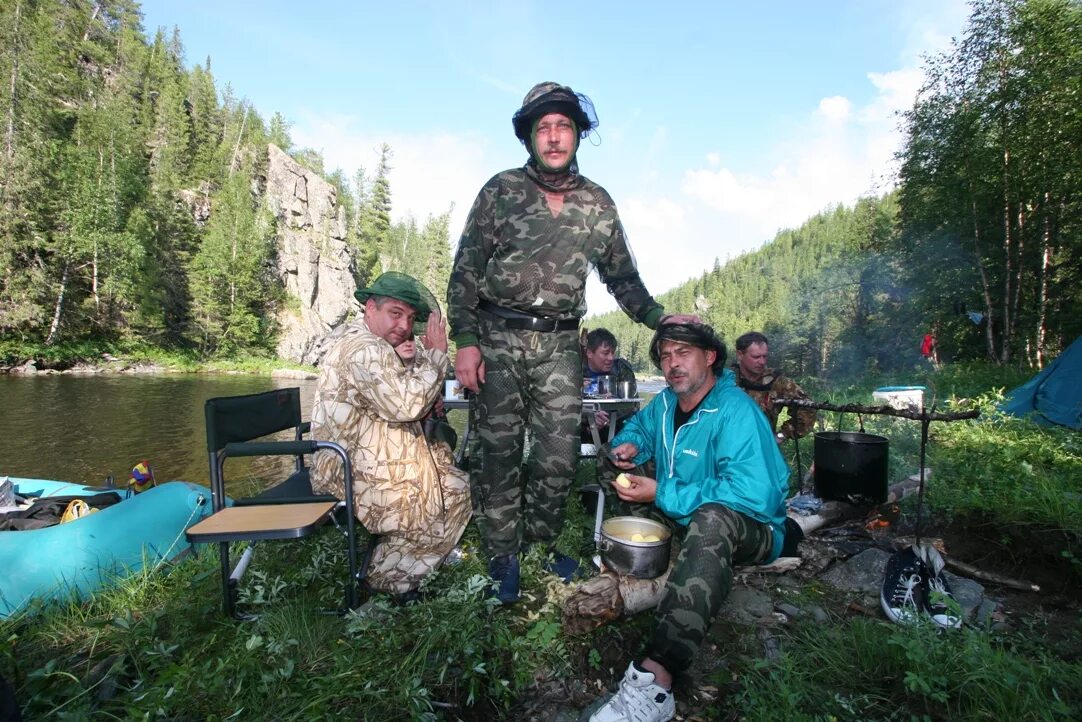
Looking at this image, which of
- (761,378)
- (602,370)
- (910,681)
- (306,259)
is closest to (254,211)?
(306,259)

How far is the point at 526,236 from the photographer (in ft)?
10.5

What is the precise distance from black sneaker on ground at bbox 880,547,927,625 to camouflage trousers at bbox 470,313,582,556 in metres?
1.90

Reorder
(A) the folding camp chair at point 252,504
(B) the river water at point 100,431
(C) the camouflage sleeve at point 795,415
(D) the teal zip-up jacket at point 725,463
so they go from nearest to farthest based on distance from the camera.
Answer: (A) the folding camp chair at point 252,504, (D) the teal zip-up jacket at point 725,463, (C) the camouflage sleeve at point 795,415, (B) the river water at point 100,431

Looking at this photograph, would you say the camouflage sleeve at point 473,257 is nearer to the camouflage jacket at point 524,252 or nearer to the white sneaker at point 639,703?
the camouflage jacket at point 524,252

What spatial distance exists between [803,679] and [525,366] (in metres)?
A: 2.10

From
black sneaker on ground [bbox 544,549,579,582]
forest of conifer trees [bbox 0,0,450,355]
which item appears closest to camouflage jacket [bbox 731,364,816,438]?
black sneaker on ground [bbox 544,549,579,582]

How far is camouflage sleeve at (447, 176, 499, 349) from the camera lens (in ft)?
10.6

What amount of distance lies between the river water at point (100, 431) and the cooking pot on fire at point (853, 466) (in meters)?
9.47

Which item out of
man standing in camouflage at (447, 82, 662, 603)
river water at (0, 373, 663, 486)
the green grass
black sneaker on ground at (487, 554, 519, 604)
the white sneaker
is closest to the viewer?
the green grass

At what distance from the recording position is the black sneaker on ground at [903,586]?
2.68 meters

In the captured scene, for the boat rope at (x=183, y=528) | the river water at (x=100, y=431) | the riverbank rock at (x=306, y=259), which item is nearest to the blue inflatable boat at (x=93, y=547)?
the boat rope at (x=183, y=528)

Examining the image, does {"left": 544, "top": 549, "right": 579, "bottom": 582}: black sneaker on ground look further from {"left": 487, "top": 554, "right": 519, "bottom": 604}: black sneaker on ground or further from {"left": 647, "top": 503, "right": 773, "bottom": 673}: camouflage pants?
{"left": 647, "top": 503, "right": 773, "bottom": 673}: camouflage pants

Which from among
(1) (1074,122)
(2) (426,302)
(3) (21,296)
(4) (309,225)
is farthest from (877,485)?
(4) (309,225)

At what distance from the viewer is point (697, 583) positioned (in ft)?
7.27
